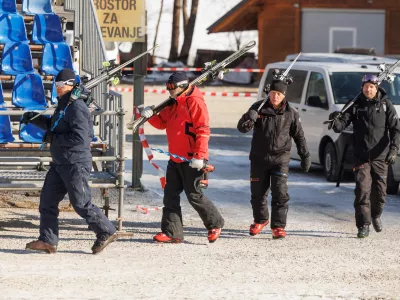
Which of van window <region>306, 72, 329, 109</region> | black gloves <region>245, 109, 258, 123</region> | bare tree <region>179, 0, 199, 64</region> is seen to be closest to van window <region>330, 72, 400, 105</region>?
van window <region>306, 72, 329, 109</region>

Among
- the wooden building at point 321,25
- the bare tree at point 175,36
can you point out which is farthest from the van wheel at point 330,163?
the bare tree at point 175,36

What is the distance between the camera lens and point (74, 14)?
15031 mm

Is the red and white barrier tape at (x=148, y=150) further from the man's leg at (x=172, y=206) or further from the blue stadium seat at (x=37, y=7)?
the blue stadium seat at (x=37, y=7)

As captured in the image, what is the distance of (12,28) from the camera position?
14.3 metres

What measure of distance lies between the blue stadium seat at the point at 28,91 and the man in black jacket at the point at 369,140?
12.2 ft

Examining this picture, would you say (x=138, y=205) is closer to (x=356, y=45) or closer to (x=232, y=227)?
(x=232, y=227)

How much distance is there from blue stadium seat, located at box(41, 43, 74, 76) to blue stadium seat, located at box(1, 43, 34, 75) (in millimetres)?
188

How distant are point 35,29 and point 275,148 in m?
4.76

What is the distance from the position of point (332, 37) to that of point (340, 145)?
26028 millimetres

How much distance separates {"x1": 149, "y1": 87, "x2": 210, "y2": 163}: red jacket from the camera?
10.5 m

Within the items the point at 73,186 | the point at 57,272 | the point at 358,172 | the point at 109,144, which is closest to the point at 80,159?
the point at 73,186

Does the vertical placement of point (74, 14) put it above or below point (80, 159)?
above

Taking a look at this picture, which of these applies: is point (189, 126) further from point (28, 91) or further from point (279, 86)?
point (28, 91)

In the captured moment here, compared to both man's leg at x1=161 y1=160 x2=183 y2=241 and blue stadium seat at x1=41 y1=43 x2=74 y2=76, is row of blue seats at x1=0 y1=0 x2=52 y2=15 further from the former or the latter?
man's leg at x1=161 y1=160 x2=183 y2=241
